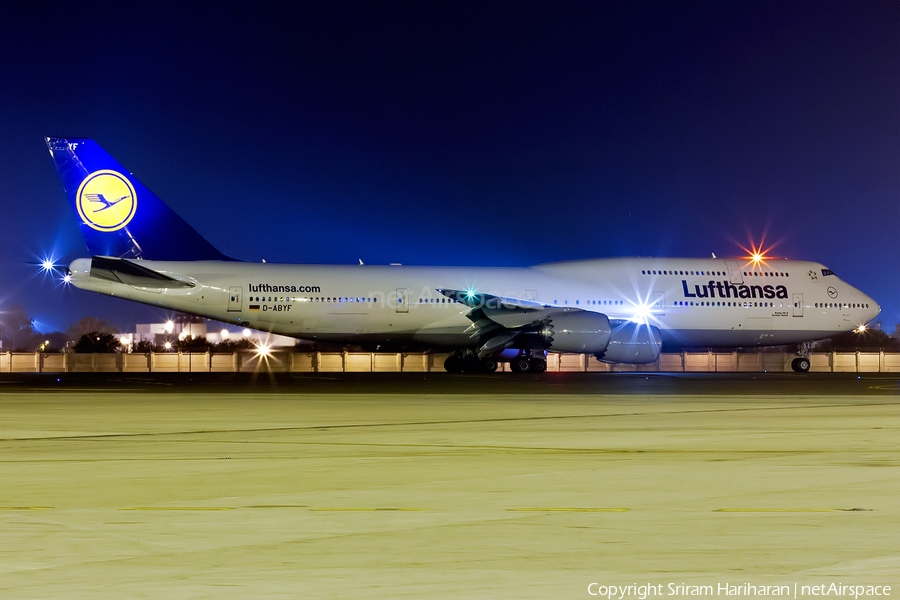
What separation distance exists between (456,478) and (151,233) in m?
32.7

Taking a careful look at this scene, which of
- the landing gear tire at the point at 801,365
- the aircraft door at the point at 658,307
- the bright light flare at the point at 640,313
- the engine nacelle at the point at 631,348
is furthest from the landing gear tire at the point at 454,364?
the landing gear tire at the point at 801,365

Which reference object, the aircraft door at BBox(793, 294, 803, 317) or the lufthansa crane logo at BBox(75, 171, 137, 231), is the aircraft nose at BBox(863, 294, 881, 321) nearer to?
the aircraft door at BBox(793, 294, 803, 317)

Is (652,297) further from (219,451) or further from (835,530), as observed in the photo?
(835,530)

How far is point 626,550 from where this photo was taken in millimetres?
6398

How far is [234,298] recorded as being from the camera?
1564 inches

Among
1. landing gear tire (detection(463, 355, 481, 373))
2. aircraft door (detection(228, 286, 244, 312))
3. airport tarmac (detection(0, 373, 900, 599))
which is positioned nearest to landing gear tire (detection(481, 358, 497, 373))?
landing gear tire (detection(463, 355, 481, 373))

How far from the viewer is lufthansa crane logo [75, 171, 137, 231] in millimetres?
39531

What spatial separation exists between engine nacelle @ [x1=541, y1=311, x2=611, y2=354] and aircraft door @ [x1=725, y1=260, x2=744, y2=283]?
854 centimetres

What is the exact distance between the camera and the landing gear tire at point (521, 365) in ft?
136

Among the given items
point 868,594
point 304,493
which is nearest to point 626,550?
point 868,594

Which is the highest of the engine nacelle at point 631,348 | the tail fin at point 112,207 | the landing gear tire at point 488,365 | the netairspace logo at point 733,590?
the tail fin at point 112,207

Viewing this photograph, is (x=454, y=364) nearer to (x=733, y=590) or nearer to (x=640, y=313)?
(x=640, y=313)

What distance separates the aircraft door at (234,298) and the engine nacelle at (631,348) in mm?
13697

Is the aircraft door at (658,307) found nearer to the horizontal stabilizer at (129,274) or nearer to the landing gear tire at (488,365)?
the landing gear tire at (488,365)
